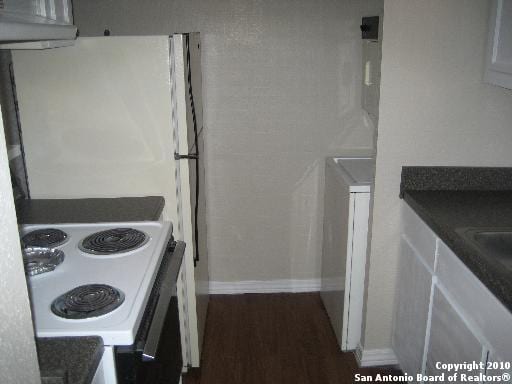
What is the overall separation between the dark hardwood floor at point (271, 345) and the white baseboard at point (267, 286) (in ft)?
0.14

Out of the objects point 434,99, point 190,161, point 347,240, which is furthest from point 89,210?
point 434,99

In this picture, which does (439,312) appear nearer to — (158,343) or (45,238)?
(158,343)

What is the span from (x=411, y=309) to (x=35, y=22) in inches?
71.7

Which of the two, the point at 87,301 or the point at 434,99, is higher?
the point at 434,99

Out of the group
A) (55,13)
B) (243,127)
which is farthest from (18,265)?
(243,127)

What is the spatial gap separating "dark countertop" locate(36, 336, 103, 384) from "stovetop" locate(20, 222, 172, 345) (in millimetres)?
51

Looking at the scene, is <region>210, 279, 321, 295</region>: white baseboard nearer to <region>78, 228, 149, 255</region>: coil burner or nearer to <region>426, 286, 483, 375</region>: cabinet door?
<region>426, 286, 483, 375</region>: cabinet door

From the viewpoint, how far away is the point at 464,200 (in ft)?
6.84

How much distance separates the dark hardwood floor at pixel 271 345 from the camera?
246 cm

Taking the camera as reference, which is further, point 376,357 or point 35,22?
point 376,357

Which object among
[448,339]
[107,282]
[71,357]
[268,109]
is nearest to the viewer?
[71,357]

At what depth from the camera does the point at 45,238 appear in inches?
70.7

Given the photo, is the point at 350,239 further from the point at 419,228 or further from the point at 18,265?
the point at 18,265

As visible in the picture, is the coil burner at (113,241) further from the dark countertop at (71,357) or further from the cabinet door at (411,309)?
the cabinet door at (411,309)
